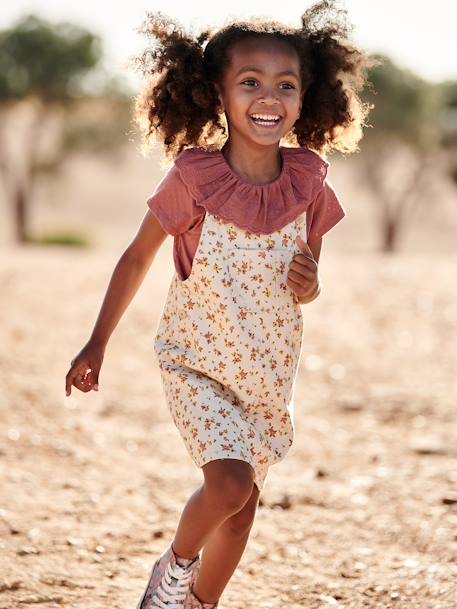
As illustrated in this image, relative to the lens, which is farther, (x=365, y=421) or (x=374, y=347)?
(x=374, y=347)

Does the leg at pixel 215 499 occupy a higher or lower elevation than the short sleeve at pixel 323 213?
lower

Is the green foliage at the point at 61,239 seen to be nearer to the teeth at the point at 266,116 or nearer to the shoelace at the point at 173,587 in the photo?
the teeth at the point at 266,116

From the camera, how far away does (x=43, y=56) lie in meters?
25.3

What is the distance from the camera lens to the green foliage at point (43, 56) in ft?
83.0

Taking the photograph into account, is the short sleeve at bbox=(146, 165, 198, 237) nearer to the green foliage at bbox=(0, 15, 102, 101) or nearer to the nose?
the nose

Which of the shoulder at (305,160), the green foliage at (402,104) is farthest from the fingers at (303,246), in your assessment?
the green foliage at (402,104)

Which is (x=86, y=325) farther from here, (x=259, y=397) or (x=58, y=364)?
(x=259, y=397)

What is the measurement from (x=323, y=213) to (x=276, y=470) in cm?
252

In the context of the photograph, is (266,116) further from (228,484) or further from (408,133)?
(408,133)

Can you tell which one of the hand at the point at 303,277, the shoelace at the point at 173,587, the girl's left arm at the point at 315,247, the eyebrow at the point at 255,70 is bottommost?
the shoelace at the point at 173,587

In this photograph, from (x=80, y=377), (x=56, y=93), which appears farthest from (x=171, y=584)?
(x=56, y=93)

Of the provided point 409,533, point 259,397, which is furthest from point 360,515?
point 259,397

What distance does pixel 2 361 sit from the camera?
739 cm

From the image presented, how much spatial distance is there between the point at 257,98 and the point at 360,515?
90.8 inches
